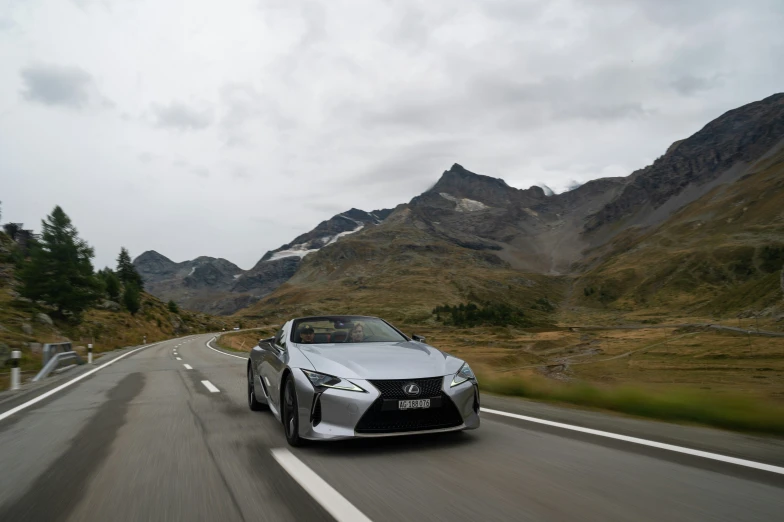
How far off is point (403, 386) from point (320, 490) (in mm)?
1252

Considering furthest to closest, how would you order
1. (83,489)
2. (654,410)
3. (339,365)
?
(654,410) < (339,365) < (83,489)

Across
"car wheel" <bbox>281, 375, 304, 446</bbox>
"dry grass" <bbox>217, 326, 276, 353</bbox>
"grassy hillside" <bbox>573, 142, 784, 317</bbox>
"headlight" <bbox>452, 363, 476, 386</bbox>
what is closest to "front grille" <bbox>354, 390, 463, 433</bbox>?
"headlight" <bbox>452, 363, 476, 386</bbox>

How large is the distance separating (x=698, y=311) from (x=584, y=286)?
2785 inches

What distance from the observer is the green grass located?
6.00 m

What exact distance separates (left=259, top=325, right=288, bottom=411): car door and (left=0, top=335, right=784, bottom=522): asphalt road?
1.60 ft

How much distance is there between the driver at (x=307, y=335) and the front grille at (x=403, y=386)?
1960 millimetres

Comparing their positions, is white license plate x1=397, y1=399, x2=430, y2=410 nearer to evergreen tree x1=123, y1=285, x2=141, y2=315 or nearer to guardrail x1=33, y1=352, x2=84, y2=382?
guardrail x1=33, y1=352, x2=84, y2=382

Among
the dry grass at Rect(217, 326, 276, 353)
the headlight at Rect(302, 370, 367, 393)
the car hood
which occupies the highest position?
the car hood

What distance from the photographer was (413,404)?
15.9 feet

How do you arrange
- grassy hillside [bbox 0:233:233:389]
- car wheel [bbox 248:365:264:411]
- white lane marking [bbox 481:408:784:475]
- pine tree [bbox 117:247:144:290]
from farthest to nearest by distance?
pine tree [bbox 117:247:144:290] < grassy hillside [bbox 0:233:233:389] < car wheel [bbox 248:365:264:411] < white lane marking [bbox 481:408:784:475]

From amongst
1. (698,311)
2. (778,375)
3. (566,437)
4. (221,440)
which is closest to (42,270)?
(221,440)

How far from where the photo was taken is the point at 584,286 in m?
183

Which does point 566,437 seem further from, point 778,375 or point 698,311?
point 698,311

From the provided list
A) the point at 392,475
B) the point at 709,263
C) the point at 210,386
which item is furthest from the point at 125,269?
the point at 709,263
